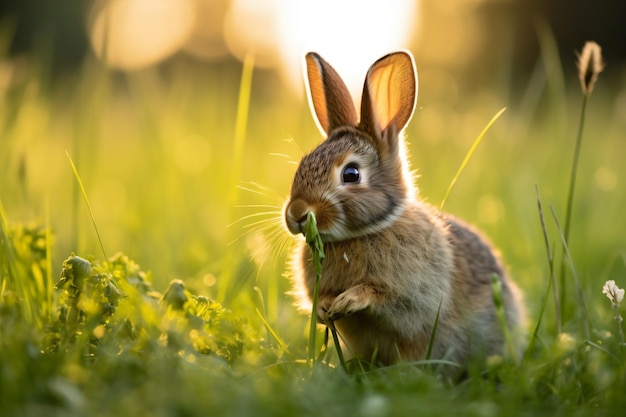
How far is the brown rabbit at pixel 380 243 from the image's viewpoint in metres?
2.99

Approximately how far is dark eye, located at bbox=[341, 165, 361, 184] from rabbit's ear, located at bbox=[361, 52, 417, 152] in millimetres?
243

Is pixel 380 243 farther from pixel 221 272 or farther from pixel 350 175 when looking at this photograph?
pixel 221 272

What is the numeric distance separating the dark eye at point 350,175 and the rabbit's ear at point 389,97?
0.24 metres

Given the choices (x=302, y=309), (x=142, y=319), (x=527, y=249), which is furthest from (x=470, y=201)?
(x=142, y=319)

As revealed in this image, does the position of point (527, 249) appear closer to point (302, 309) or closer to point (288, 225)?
point (302, 309)

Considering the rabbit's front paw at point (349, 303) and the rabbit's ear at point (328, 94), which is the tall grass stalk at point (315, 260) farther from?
the rabbit's ear at point (328, 94)

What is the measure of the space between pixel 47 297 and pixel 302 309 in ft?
3.58

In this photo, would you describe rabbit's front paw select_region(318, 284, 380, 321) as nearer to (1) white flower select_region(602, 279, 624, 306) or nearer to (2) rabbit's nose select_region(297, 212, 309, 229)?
(2) rabbit's nose select_region(297, 212, 309, 229)

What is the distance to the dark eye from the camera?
3.11 m

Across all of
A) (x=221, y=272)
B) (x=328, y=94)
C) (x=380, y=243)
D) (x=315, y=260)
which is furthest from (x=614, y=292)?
(x=221, y=272)

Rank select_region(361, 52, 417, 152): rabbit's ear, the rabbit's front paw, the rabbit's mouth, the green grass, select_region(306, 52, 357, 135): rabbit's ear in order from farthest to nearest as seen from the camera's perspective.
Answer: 1. select_region(306, 52, 357, 135): rabbit's ear
2. select_region(361, 52, 417, 152): rabbit's ear
3. the rabbit's mouth
4. the rabbit's front paw
5. the green grass

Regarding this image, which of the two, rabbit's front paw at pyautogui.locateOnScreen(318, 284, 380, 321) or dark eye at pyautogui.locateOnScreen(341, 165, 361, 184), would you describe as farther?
dark eye at pyautogui.locateOnScreen(341, 165, 361, 184)

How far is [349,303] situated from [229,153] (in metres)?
4.38

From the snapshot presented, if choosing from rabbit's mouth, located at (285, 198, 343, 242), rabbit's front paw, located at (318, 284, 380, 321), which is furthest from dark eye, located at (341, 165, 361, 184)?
rabbit's front paw, located at (318, 284, 380, 321)
